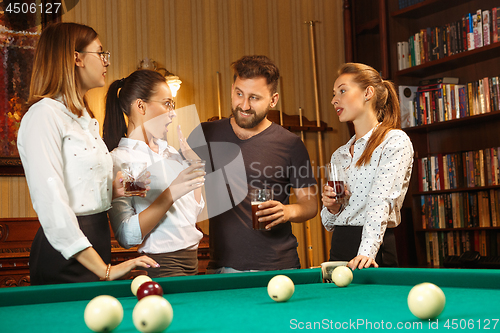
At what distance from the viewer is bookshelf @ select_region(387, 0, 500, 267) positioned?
12.6 feet

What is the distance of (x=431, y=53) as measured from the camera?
4.15m

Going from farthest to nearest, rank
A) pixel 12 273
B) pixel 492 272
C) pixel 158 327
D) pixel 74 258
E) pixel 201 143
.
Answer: pixel 12 273 < pixel 201 143 < pixel 74 258 < pixel 492 272 < pixel 158 327

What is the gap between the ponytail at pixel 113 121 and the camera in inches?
91.0

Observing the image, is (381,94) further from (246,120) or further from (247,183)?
(247,183)

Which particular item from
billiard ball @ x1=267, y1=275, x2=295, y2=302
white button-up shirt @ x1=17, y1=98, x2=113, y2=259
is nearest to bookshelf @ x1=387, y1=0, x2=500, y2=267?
billiard ball @ x1=267, y1=275, x2=295, y2=302

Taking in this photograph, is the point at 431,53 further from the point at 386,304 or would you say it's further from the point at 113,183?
the point at 386,304

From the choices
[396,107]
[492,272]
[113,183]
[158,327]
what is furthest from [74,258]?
[396,107]

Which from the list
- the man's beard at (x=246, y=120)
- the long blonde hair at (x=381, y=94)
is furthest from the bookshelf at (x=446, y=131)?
the man's beard at (x=246, y=120)

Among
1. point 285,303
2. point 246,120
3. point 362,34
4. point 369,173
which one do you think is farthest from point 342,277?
point 362,34

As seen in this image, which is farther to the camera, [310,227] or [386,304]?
[310,227]

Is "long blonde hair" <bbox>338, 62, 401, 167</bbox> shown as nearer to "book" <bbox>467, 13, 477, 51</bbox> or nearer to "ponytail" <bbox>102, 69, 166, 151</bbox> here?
"ponytail" <bbox>102, 69, 166, 151</bbox>

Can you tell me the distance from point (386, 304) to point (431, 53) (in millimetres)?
3485

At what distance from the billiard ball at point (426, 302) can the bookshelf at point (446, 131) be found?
120 inches

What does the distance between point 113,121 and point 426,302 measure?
177 cm
